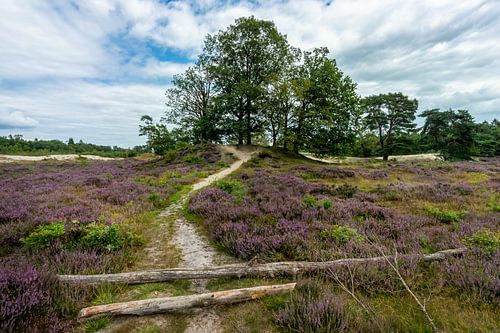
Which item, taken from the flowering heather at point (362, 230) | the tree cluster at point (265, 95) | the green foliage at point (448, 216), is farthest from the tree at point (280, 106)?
the green foliage at point (448, 216)

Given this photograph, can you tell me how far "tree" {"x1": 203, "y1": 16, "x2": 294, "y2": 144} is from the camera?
3053 cm

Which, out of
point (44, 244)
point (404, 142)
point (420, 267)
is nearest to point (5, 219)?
point (44, 244)

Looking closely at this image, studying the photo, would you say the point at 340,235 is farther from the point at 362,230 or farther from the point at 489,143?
the point at 489,143

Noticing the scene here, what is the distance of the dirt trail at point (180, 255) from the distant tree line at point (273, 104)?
21926 mm

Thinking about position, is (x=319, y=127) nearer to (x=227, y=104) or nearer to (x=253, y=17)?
(x=227, y=104)

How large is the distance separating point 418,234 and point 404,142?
5035 cm

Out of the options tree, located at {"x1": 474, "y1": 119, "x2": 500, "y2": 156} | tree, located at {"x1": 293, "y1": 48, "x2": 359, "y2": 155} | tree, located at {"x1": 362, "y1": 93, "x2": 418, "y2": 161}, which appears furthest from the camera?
tree, located at {"x1": 362, "y1": 93, "x2": 418, "y2": 161}

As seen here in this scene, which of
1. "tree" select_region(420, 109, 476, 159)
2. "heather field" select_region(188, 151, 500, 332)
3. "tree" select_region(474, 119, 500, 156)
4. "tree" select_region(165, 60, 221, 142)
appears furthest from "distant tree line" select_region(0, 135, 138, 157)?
"tree" select_region(474, 119, 500, 156)

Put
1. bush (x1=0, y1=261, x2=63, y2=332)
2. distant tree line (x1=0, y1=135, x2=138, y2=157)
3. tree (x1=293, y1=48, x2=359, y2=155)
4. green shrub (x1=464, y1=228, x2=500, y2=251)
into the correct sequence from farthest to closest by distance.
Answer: distant tree line (x1=0, y1=135, x2=138, y2=157) → tree (x1=293, y1=48, x2=359, y2=155) → green shrub (x1=464, y1=228, x2=500, y2=251) → bush (x1=0, y1=261, x2=63, y2=332)

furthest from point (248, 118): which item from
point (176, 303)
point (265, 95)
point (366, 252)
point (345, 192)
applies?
point (176, 303)

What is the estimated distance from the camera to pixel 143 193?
10.8 m

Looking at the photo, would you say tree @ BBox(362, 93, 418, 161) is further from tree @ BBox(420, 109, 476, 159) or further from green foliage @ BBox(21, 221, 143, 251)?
green foliage @ BBox(21, 221, 143, 251)

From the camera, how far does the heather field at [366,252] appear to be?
2.86m

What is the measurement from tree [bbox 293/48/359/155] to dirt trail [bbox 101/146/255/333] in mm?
22021
